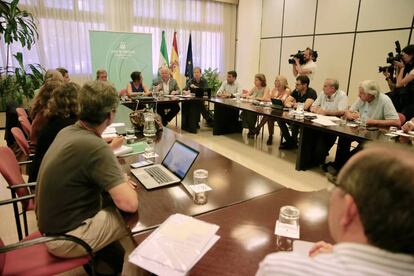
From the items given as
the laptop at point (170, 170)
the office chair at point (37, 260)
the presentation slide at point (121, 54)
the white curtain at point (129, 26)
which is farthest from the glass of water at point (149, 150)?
the white curtain at point (129, 26)

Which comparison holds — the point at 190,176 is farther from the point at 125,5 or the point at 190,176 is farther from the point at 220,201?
the point at 125,5

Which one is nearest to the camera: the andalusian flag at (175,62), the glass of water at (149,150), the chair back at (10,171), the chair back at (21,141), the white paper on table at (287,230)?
the white paper on table at (287,230)

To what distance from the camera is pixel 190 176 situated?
5.57 ft

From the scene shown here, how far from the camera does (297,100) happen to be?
4555mm

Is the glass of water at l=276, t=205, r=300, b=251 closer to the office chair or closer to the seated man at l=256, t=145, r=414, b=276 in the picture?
the seated man at l=256, t=145, r=414, b=276

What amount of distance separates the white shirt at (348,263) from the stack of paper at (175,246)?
42 centimetres

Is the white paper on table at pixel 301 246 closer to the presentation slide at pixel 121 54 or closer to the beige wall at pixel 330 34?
the beige wall at pixel 330 34

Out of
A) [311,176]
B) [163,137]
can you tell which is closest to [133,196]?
[163,137]

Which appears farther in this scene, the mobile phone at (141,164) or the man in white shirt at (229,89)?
the man in white shirt at (229,89)

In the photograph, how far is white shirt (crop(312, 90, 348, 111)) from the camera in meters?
3.92

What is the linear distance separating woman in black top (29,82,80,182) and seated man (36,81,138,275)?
0.58 metres

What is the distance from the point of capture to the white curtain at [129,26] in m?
5.71

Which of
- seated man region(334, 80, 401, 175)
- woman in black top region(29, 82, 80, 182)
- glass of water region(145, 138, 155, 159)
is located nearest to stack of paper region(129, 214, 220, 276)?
glass of water region(145, 138, 155, 159)

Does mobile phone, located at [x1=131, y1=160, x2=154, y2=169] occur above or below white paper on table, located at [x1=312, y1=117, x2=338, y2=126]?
below
